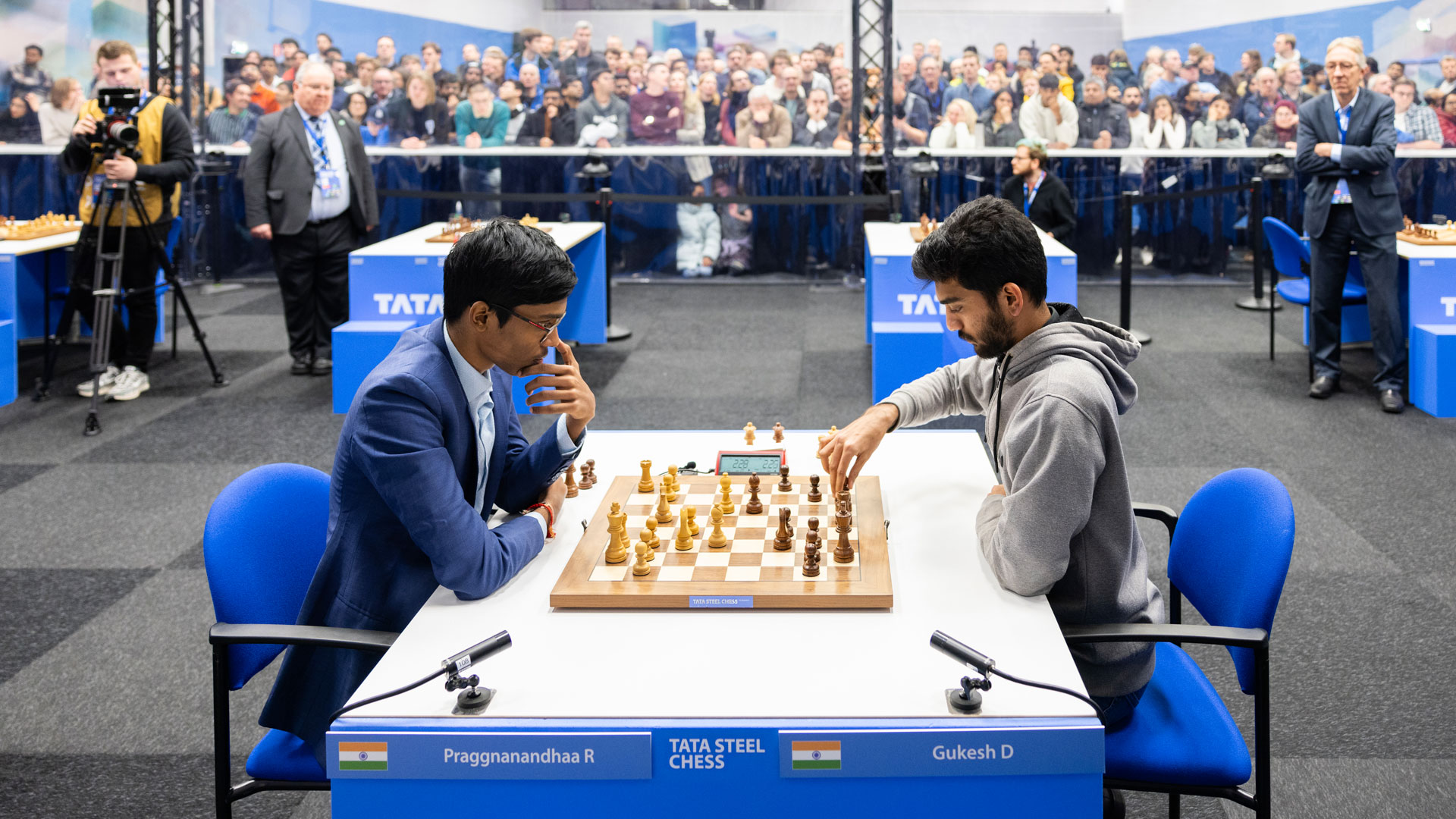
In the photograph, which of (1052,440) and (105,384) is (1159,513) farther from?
(105,384)

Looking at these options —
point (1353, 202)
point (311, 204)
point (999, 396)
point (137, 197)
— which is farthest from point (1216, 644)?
point (311, 204)

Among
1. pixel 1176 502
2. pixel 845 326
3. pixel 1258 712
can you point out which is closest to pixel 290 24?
pixel 845 326

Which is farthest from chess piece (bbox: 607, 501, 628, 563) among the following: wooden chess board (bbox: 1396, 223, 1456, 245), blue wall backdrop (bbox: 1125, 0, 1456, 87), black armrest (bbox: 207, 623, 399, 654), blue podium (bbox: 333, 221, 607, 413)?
blue wall backdrop (bbox: 1125, 0, 1456, 87)

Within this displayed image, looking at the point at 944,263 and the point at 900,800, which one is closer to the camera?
the point at 900,800

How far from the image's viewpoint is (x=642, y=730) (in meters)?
1.40

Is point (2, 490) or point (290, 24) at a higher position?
point (290, 24)

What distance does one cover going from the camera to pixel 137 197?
5.65 m

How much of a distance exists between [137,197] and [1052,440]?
516 centimetres

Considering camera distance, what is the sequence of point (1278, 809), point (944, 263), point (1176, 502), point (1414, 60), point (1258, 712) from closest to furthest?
point (1258, 712)
point (944, 263)
point (1278, 809)
point (1176, 502)
point (1414, 60)

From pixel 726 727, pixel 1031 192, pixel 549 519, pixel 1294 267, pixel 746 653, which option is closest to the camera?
pixel 726 727

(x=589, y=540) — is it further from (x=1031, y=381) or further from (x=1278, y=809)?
(x=1278, y=809)

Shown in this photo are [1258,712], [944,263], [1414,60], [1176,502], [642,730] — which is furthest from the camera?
[1414,60]

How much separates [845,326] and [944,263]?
5924 millimetres

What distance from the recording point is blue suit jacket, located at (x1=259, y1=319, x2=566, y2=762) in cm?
174
